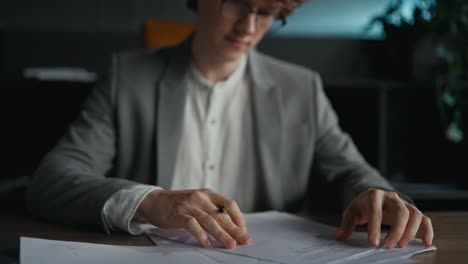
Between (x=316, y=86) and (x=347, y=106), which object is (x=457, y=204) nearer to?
(x=316, y=86)

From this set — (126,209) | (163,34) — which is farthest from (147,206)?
(163,34)

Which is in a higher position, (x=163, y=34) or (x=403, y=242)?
(x=163, y=34)

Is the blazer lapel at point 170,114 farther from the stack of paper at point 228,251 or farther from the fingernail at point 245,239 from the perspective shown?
the fingernail at point 245,239

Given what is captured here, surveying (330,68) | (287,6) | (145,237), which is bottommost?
(145,237)

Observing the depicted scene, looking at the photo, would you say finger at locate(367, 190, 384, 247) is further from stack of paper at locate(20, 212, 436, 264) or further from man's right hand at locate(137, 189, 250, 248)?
man's right hand at locate(137, 189, 250, 248)

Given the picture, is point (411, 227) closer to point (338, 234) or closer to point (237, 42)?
point (338, 234)

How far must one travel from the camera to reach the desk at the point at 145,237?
708 mm

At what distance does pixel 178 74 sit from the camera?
53.0 inches

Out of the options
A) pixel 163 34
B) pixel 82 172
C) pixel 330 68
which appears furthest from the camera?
pixel 330 68

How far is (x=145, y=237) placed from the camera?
0.80m

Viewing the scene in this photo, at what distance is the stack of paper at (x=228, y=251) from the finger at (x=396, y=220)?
0.07 ft

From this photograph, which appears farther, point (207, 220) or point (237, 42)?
point (237, 42)

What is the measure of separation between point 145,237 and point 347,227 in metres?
0.32

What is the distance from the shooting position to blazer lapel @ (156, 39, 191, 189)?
48.6 inches
